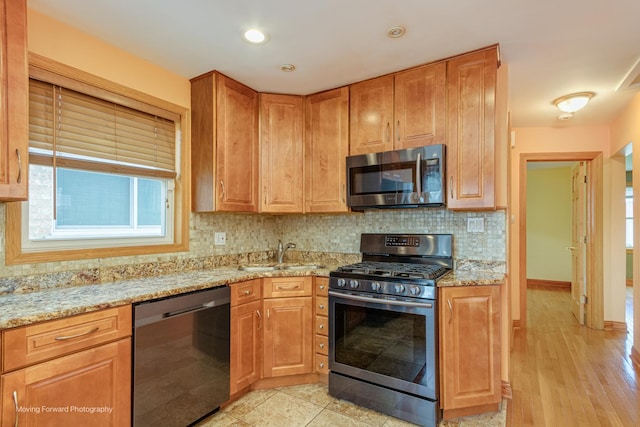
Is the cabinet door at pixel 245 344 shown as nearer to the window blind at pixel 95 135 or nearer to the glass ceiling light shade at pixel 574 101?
the window blind at pixel 95 135

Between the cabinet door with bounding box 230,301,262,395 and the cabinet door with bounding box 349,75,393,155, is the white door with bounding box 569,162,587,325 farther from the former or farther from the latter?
the cabinet door with bounding box 230,301,262,395

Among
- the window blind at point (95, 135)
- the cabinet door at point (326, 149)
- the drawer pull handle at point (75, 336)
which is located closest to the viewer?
the drawer pull handle at point (75, 336)

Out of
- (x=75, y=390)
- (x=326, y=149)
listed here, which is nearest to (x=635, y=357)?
(x=326, y=149)

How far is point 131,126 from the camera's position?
90.4 inches

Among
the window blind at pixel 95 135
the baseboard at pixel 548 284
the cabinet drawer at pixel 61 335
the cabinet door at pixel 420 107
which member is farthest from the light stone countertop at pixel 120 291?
the baseboard at pixel 548 284

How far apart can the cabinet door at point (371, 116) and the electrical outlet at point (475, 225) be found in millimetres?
821

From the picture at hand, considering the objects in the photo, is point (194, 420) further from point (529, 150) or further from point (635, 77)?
point (529, 150)

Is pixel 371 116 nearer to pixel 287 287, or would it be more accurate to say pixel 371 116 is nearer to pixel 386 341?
pixel 287 287

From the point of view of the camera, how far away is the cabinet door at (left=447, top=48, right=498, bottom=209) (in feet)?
7.09

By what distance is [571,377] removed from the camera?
8.81ft

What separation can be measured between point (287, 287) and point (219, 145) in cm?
120

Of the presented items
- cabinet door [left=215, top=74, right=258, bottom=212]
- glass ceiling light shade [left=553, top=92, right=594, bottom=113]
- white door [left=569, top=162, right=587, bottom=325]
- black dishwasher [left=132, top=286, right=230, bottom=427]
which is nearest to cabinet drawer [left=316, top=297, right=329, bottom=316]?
black dishwasher [left=132, top=286, right=230, bottom=427]

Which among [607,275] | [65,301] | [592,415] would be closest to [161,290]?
[65,301]

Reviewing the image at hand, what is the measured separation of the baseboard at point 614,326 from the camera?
3820 millimetres
